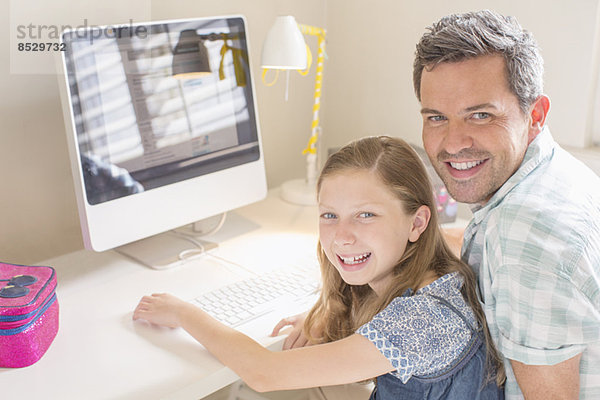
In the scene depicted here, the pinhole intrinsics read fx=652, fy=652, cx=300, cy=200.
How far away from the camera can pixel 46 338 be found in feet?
3.81

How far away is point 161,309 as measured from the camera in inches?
50.1

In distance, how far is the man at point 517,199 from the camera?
0.98m

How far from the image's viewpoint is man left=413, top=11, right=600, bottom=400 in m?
0.98

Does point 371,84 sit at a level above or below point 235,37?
below

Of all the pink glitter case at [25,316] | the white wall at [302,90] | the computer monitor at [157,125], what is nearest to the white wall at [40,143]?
the white wall at [302,90]

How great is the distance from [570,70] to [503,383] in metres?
0.91

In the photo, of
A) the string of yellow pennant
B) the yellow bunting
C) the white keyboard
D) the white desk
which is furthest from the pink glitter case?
the string of yellow pennant

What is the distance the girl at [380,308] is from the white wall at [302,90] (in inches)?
18.6

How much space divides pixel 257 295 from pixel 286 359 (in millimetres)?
296

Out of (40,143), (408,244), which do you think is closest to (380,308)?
(408,244)

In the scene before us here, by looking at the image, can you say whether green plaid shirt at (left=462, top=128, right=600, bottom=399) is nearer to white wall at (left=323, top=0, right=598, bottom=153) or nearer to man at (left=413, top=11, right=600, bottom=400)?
man at (left=413, top=11, right=600, bottom=400)

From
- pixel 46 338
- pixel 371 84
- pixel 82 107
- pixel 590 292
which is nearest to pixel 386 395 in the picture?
pixel 590 292

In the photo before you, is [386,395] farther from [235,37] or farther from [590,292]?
[235,37]

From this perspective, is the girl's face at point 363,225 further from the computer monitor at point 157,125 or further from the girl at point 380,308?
the computer monitor at point 157,125
